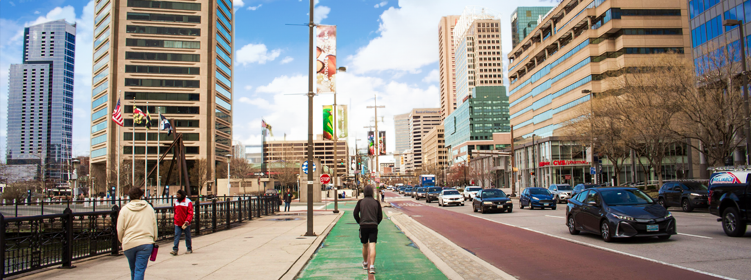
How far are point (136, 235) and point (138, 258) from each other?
1.04 feet

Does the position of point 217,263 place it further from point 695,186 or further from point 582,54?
point 582,54

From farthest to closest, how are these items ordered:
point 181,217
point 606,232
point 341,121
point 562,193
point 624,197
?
point 562,193 → point 341,121 → point 624,197 → point 606,232 → point 181,217

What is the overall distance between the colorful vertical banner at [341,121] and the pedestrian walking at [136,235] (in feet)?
78.9

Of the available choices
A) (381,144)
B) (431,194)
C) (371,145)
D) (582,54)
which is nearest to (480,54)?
(582,54)

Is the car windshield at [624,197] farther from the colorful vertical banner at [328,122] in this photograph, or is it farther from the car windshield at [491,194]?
the colorful vertical banner at [328,122]

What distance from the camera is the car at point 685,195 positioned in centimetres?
2297

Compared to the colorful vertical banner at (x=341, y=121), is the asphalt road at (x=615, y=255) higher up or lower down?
lower down

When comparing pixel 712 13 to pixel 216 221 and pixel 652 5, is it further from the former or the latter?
pixel 216 221

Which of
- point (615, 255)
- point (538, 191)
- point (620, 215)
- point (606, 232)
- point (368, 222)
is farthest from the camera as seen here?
point (538, 191)

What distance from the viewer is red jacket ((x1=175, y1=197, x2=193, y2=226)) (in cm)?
1109

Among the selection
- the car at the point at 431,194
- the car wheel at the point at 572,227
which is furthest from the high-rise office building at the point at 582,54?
the car wheel at the point at 572,227

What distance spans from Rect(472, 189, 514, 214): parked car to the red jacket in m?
18.9

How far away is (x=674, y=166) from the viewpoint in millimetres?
59156

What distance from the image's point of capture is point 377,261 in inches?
400
